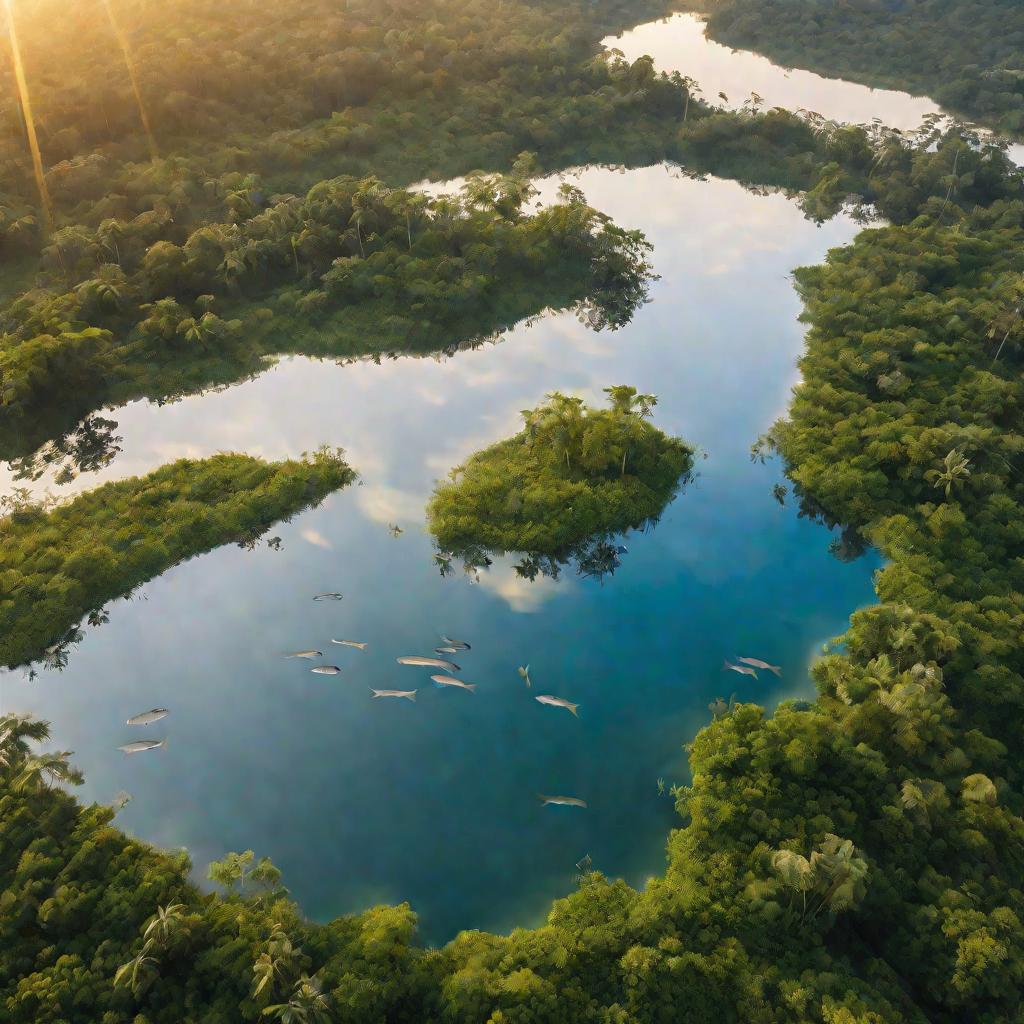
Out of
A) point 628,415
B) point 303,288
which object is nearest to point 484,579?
point 628,415

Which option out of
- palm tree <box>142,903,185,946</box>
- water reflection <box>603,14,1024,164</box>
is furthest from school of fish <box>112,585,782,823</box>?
water reflection <box>603,14,1024,164</box>

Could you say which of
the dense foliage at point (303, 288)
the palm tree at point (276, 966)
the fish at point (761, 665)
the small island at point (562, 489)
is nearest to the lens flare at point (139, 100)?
the dense foliage at point (303, 288)

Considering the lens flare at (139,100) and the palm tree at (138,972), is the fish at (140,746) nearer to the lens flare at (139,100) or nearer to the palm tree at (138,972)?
the palm tree at (138,972)

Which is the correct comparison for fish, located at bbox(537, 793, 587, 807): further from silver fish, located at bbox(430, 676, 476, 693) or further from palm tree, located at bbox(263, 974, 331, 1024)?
palm tree, located at bbox(263, 974, 331, 1024)

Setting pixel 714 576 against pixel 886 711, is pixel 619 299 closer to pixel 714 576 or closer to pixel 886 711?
pixel 714 576

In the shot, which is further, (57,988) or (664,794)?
(664,794)

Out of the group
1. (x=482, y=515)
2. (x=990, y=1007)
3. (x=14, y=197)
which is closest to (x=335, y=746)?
(x=482, y=515)

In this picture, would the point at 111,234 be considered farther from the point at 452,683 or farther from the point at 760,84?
the point at 760,84
